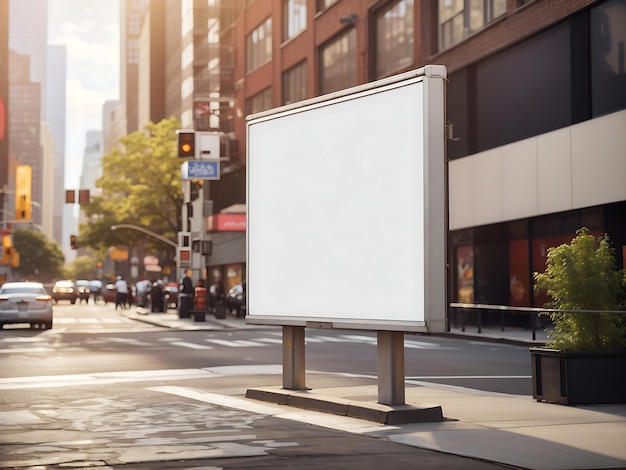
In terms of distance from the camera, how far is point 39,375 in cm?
1875

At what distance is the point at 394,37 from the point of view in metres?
46.1

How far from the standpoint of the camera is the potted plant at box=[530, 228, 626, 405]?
13328 millimetres

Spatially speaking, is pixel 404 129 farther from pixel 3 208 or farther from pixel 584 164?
pixel 3 208

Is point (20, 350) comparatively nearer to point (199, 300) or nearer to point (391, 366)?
point (391, 366)

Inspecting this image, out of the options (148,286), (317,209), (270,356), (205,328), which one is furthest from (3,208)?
(317,209)

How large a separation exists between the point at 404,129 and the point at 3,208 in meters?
160

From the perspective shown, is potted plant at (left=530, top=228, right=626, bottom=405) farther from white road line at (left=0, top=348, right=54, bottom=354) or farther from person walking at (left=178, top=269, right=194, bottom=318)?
person walking at (left=178, top=269, right=194, bottom=318)

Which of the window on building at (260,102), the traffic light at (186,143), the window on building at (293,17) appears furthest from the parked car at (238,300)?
the traffic light at (186,143)

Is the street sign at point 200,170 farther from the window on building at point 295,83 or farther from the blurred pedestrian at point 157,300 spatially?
the window on building at point 295,83

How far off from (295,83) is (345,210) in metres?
48.7

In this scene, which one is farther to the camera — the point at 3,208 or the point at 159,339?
the point at 3,208

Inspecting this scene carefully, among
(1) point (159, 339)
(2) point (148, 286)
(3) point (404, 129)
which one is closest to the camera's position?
(3) point (404, 129)

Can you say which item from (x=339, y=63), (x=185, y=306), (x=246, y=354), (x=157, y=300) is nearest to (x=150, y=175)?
(x=157, y=300)

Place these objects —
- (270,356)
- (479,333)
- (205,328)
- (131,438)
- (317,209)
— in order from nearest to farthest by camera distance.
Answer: (131,438) → (317,209) → (270,356) → (479,333) → (205,328)
